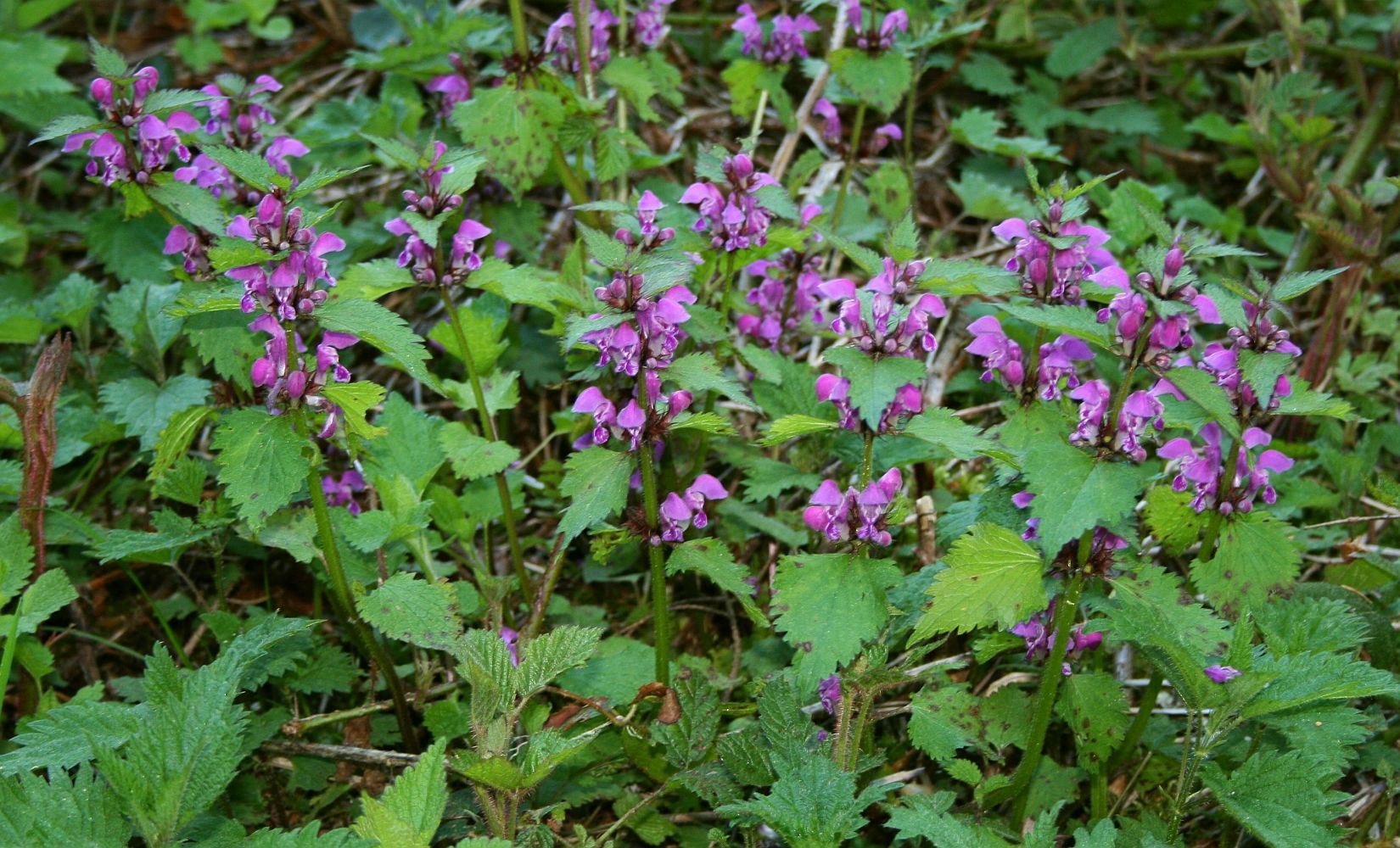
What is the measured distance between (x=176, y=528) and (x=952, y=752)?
6.15 ft

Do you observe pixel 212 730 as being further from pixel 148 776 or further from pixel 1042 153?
pixel 1042 153

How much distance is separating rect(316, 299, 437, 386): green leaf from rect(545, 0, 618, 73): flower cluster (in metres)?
1.53

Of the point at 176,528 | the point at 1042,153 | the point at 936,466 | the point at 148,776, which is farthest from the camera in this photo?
the point at 1042,153

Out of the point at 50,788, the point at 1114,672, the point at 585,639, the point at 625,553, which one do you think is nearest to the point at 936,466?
the point at 1114,672

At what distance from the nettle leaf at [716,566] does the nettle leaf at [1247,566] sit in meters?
0.93

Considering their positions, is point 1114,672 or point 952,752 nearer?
point 952,752

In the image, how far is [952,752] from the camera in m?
2.40

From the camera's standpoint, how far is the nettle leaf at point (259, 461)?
7.28 feet

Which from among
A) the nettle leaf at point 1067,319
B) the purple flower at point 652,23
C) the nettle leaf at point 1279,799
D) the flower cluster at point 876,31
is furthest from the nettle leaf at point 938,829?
the purple flower at point 652,23

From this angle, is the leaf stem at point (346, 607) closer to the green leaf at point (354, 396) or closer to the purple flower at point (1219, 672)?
the green leaf at point (354, 396)

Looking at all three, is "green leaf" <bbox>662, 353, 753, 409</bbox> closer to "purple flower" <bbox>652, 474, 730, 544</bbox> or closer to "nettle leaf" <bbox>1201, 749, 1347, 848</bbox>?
"purple flower" <bbox>652, 474, 730, 544</bbox>

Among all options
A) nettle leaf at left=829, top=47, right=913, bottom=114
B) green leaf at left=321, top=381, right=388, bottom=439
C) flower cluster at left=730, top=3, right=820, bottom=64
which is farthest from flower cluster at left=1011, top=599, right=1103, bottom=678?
flower cluster at left=730, top=3, right=820, bottom=64

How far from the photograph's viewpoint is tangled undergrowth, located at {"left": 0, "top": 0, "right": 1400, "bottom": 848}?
6.96ft

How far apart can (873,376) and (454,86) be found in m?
2.20
